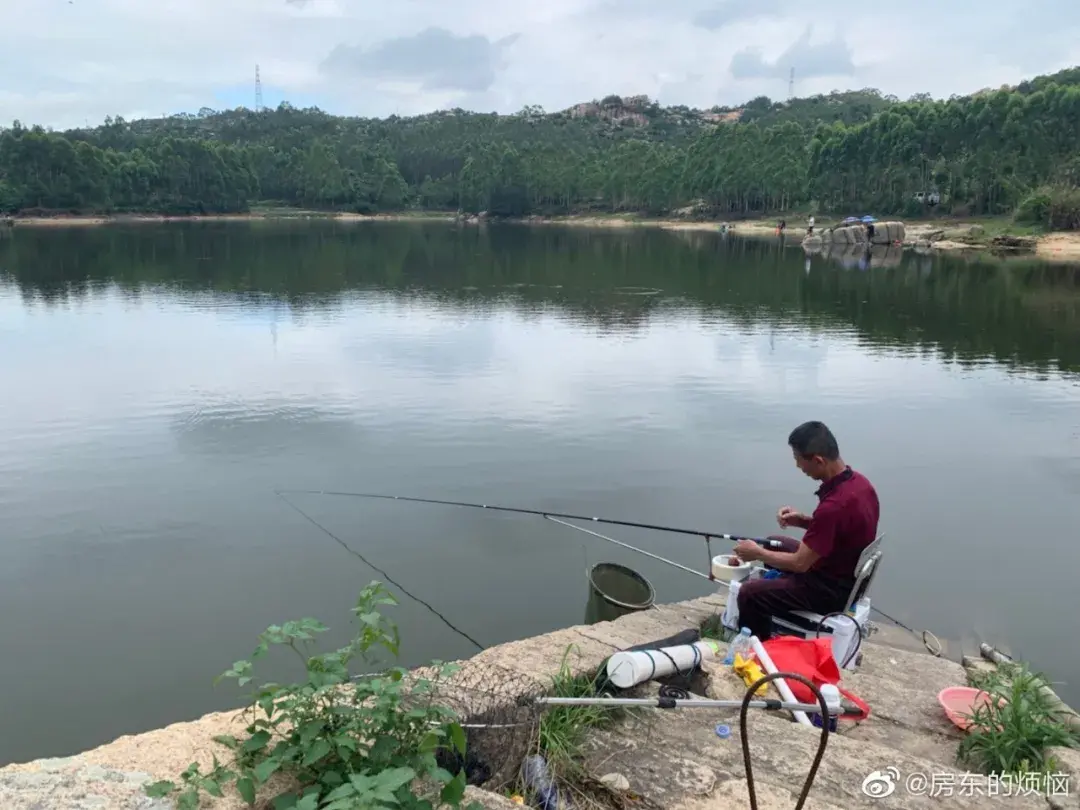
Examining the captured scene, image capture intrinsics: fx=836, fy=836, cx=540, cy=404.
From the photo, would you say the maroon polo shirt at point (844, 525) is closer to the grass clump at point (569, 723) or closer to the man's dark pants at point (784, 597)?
the man's dark pants at point (784, 597)

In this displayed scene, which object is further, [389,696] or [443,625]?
[443,625]

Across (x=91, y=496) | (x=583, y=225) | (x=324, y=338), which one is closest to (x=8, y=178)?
(x=583, y=225)

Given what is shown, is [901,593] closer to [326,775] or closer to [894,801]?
[894,801]

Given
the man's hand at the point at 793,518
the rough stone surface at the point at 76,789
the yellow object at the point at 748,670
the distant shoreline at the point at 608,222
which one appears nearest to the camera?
the rough stone surface at the point at 76,789

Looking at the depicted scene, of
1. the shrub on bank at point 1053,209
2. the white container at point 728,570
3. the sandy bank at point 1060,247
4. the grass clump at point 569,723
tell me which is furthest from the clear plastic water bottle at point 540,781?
the shrub on bank at point 1053,209

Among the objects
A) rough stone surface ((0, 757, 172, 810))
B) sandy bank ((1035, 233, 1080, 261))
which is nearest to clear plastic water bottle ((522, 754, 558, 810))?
rough stone surface ((0, 757, 172, 810))

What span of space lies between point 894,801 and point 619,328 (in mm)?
20265

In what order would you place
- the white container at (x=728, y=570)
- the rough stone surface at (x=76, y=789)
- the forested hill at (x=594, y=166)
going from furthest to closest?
1. the forested hill at (x=594, y=166)
2. the white container at (x=728, y=570)
3. the rough stone surface at (x=76, y=789)

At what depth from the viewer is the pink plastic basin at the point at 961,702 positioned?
487 cm

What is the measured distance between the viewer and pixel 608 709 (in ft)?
14.2

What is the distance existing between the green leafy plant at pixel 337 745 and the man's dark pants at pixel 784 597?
2.71m

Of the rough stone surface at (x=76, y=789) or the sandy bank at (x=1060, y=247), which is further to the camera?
the sandy bank at (x=1060, y=247)

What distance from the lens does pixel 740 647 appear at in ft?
17.6

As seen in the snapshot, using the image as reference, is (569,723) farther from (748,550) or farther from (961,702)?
(961,702)
